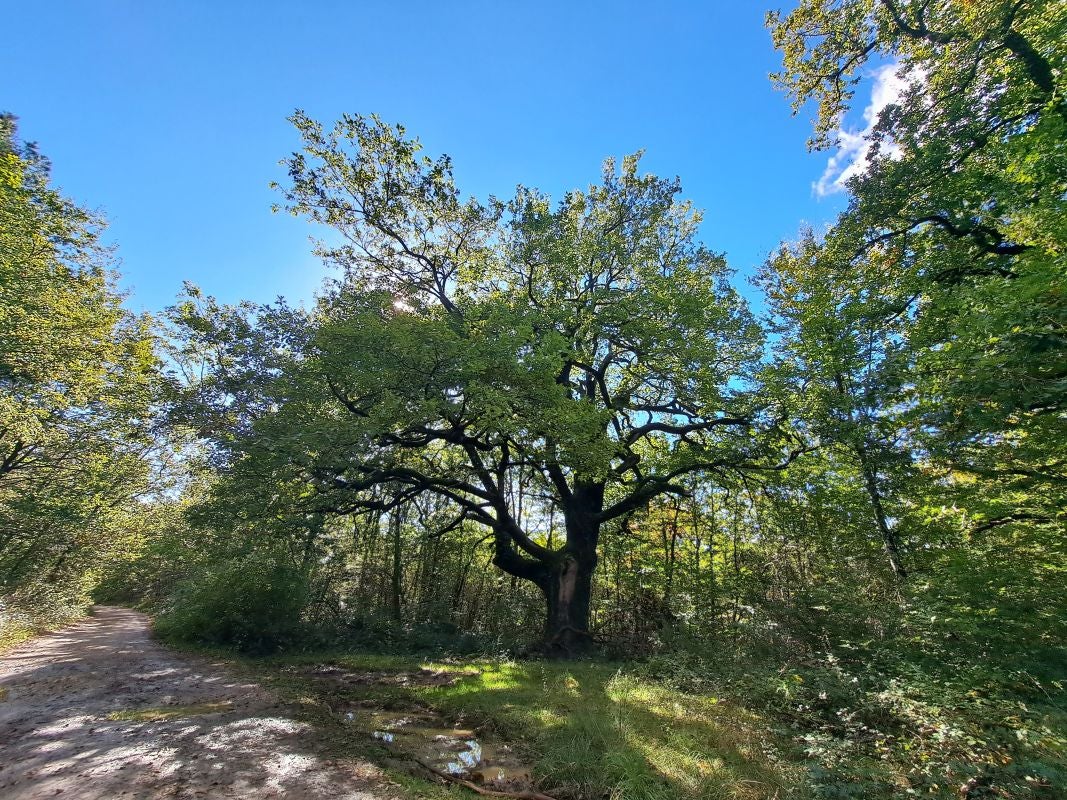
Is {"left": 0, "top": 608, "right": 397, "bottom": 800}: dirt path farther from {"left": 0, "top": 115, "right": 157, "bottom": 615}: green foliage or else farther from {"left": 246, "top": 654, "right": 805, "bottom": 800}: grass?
{"left": 0, "top": 115, "right": 157, "bottom": 615}: green foliage

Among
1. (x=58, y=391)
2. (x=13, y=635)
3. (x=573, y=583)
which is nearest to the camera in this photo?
(x=13, y=635)

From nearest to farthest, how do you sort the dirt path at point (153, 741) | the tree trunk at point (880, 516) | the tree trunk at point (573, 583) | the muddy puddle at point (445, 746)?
the dirt path at point (153, 741), the muddy puddle at point (445, 746), the tree trunk at point (880, 516), the tree trunk at point (573, 583)

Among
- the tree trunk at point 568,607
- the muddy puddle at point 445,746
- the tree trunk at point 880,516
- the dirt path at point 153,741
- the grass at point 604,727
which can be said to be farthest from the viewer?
the tree trunk at point 568,607

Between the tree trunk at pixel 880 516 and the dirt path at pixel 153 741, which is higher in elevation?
the tree trunk at pixel 880 516

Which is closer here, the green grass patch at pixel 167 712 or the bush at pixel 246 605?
the green grass patch at pixel 167 712

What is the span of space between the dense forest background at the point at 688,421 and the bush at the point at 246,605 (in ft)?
0.25

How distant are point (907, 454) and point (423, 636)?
13128 millimetres

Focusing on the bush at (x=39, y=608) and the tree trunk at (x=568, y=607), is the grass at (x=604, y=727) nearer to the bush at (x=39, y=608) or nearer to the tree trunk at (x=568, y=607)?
the tree trunk at (x=568, y=607)

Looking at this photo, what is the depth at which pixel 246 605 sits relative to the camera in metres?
12.1

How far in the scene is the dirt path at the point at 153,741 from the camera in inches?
162

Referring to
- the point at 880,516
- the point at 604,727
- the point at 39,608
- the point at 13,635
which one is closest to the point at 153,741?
the point at 604,727

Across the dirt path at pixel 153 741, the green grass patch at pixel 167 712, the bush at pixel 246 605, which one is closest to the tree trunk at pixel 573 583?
the bush at pixel 246 605

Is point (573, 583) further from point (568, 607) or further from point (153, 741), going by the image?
point (153, 741)

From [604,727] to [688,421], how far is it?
9267 millimetres
